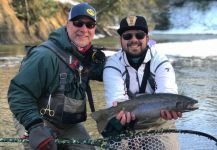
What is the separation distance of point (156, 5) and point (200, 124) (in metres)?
66.7

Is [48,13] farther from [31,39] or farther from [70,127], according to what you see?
[70,127]

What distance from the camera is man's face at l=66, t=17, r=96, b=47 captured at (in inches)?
176

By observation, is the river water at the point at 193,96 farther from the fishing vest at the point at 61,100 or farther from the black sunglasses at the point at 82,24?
the black sunglasses at the point at 82,24

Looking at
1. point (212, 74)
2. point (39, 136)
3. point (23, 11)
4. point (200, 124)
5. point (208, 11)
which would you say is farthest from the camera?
point (208, 11)

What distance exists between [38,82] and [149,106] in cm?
93

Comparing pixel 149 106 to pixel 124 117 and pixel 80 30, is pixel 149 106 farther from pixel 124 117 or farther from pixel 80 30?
pixel 80 30

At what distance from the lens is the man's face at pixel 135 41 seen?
4464mm

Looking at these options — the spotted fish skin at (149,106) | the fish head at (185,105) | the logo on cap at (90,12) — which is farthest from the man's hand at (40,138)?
the logo on cap at (90,12)

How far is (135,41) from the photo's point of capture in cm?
446

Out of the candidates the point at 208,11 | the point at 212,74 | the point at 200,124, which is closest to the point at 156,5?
the point at 208,11

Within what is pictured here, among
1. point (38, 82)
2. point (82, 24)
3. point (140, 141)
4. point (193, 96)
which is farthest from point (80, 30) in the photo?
point (193, 96)

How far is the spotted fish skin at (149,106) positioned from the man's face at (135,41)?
1.89ft

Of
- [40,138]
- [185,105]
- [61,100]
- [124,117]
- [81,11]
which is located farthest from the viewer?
[81,11]

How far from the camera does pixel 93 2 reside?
185ft
